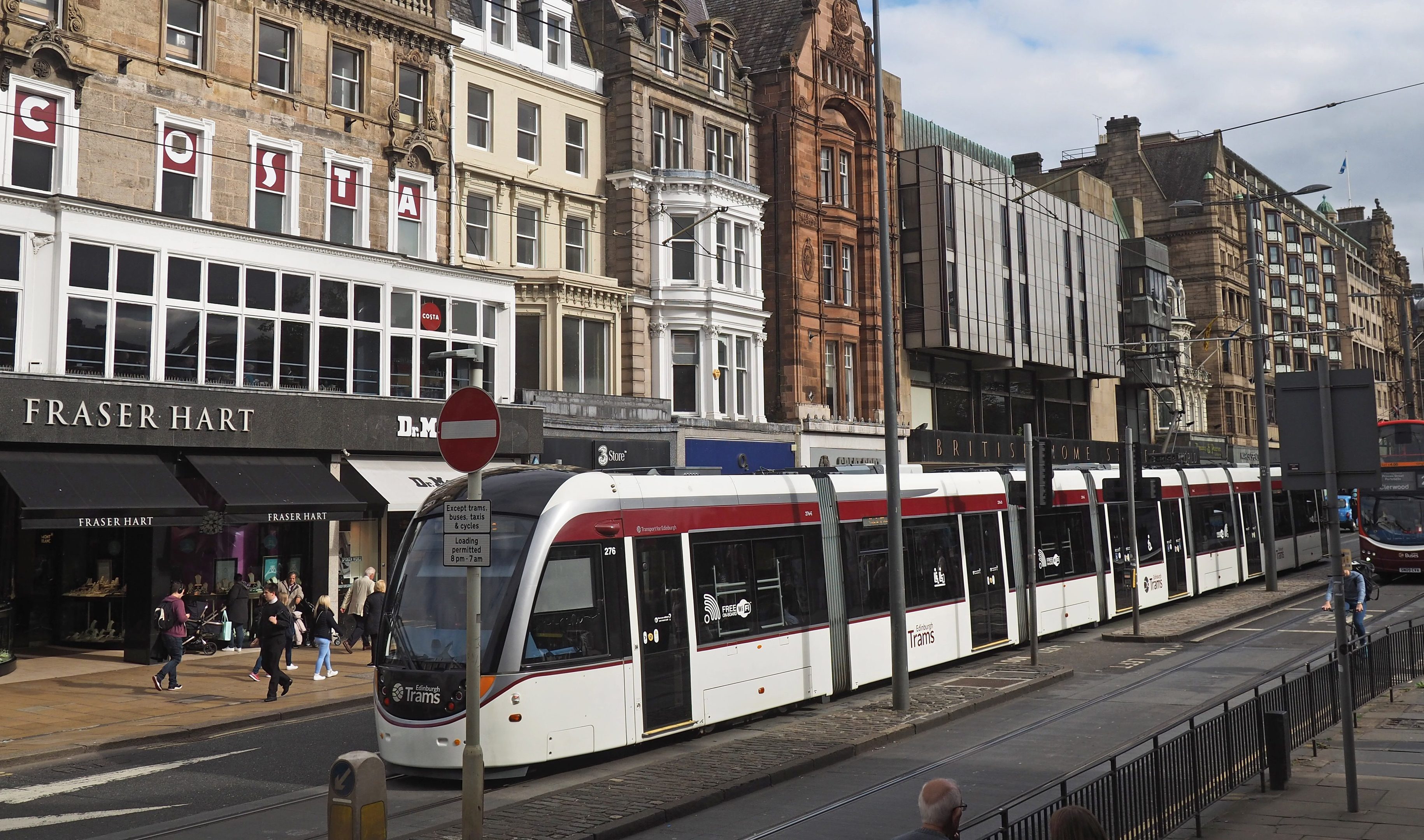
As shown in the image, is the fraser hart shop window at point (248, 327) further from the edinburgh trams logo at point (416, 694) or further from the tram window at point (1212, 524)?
the tram window at point (1212, 524)

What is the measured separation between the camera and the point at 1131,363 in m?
65.0

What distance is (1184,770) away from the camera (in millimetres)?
10141

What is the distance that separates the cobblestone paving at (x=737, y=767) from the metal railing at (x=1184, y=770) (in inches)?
102

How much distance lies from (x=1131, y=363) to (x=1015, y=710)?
52132 mm

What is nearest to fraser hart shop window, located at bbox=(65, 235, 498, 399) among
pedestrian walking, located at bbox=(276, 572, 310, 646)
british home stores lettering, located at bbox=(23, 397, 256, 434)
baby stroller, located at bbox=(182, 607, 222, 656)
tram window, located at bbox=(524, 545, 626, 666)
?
british home stores lettering, located at bbox=(23, 397, 256, 434)

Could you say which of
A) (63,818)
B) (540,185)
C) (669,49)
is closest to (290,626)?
(63,818)

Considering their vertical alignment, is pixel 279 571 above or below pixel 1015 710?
above

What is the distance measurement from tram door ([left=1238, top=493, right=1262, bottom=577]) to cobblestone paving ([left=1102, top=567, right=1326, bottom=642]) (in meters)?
0.56

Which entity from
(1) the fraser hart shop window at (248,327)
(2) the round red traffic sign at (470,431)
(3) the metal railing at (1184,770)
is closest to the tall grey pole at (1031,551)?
(3) the metal railing at (1184,770)

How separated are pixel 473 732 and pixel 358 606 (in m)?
15.0

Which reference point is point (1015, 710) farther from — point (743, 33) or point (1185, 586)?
point (743, 33)

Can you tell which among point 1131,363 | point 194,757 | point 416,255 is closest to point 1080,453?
point 1131,363

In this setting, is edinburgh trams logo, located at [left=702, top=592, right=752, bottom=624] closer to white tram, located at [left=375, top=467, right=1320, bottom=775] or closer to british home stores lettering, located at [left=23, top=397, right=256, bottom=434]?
white tram, located at [left=375, top=467, right=1320, bottom=775]

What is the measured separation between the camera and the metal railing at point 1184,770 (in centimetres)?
873
